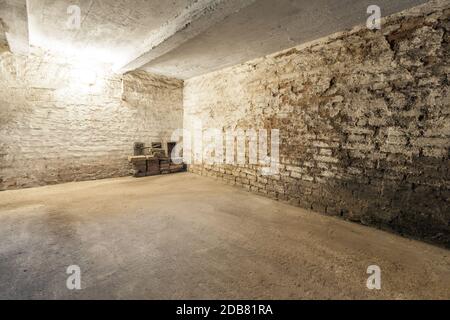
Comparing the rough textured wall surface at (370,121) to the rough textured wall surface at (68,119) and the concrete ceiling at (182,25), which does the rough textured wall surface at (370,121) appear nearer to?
the concrete ceiling at (182,25)

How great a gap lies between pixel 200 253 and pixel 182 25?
243cm

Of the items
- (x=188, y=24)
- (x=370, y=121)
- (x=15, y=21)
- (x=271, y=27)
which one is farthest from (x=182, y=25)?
(x=370, y=121)

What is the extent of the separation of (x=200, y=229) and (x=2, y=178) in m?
3.60

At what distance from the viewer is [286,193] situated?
3.40 m

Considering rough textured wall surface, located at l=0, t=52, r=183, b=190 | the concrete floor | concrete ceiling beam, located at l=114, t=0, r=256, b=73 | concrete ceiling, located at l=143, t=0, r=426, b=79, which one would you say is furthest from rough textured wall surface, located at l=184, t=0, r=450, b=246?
rough textured wall surface, located at l=0, t=52, r=183, b=190

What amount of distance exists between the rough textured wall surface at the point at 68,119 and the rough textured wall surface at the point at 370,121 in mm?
2717

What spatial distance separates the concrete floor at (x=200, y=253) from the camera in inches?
59.2

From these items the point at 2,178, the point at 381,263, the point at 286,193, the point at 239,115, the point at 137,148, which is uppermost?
the point at 239,115

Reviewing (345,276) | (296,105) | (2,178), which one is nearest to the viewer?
(345,276)

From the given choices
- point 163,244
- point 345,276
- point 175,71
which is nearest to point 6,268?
point 163,244

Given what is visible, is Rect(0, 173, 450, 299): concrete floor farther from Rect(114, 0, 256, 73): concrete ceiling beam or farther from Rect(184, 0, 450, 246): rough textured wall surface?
Rect(114, 0, 256, 73): concrete ceiling beam

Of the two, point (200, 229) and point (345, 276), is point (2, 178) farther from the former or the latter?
point (345, 276)

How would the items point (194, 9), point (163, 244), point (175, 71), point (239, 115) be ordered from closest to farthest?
point (163, 244), point (194, 9), point (239, 115), point (175, 71)

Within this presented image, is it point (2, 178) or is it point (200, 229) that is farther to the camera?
point (2, 178)
